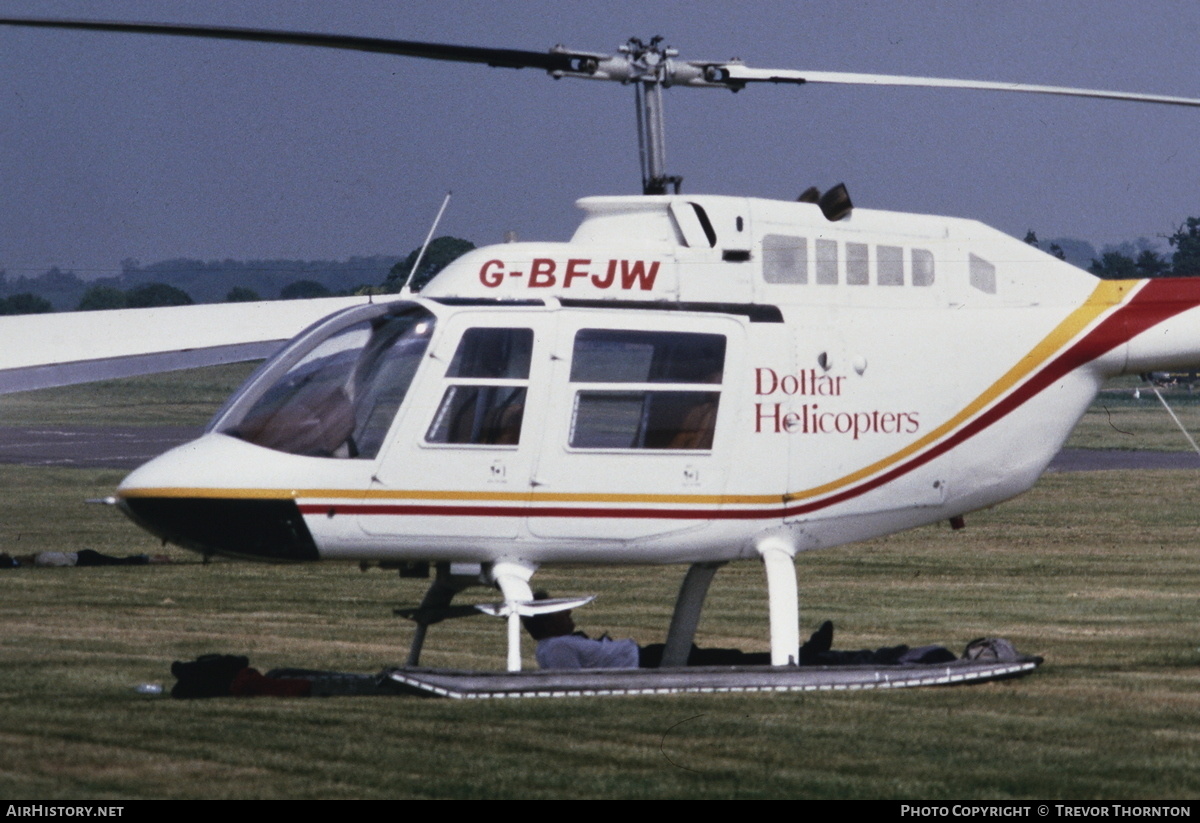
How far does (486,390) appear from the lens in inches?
457

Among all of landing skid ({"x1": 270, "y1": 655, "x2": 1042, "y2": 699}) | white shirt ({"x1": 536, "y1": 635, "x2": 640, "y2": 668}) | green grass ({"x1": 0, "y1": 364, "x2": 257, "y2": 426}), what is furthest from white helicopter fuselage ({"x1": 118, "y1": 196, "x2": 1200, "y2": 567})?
green grass ({"x1": 0, "y1": 364, "x2": 257, "y2": 426})

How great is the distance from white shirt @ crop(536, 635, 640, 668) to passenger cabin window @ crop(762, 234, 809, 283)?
272 cm

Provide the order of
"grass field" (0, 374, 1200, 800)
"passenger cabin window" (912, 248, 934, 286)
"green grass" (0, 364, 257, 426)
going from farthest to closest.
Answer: "green grass" (0, 364, 257, 426) < "passenger cabin window" (912, 248, 934, 286) < "grass field" (0, 374, 1200, 800)

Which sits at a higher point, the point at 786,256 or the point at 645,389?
the point at 786,256

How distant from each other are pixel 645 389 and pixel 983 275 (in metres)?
2.68

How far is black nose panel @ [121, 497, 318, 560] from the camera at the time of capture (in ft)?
36.2

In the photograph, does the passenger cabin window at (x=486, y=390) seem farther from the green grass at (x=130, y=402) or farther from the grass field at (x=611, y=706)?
the green grass at (x=130, y=402)

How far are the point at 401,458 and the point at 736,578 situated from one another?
9.52 meters

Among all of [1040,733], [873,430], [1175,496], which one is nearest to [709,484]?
[873,430]

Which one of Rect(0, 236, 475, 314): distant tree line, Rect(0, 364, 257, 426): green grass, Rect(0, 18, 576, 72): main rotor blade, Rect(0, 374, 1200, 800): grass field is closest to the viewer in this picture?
Rect(0, 374, 1200, 800): grass field

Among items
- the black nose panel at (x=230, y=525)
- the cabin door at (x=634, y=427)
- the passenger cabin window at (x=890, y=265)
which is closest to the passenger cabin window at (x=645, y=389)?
the cabin door at (x=634, y=427)

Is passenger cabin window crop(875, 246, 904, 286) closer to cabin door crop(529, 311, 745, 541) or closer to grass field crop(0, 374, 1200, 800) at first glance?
cabin door crop(529, 311, 745, 541)

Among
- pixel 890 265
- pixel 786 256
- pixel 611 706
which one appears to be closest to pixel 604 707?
pixel 611 706

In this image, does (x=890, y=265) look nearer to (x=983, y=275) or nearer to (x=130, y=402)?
(x=983, y=275)
